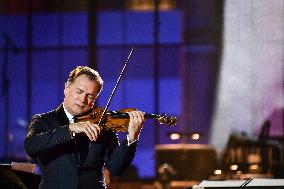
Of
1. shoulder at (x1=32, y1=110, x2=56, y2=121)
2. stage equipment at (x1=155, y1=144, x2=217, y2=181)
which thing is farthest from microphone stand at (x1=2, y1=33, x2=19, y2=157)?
shoulder at (x1=32, y1=110, x2=56, y2=121)

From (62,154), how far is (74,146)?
0.08m

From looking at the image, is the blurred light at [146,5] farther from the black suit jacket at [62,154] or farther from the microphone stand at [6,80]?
the black suit jacket at [62,154]

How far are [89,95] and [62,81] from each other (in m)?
7.14

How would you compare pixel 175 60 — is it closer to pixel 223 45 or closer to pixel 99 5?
pixel 223 45

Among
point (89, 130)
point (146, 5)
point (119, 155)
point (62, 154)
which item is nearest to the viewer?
point (89, 130)

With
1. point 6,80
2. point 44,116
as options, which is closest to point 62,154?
point 44,116

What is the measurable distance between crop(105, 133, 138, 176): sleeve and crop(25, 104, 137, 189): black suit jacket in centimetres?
8

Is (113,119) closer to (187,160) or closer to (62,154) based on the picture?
(62,154)

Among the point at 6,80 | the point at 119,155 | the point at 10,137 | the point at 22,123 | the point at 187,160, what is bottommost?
the point at 187,160

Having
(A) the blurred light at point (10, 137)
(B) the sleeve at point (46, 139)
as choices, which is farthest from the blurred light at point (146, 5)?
(B) the sleeve at point (46, 139)

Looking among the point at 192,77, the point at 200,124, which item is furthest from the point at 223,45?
the point at 200,124

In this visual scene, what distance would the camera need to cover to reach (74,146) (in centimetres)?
322

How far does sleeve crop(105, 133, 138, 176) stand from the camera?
3.36 m

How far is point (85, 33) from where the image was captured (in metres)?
10.4
